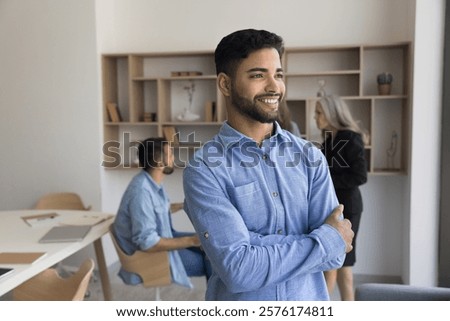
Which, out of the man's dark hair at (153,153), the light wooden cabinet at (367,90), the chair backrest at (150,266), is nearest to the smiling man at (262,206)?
the light wooden cabinet at (367,90)

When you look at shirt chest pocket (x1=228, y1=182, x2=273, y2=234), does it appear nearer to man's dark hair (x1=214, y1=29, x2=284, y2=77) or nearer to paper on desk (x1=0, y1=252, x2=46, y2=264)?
man's dark hair (x1=214, y1=29, x2=284, y2=77)

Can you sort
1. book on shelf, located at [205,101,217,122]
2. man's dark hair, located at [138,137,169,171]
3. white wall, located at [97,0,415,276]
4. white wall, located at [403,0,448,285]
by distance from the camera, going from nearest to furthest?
white wall, located at [97,0,415,276] → white wall, located at [403,0,448,285] → man's dark hair, located at [138,137,169,171] → book on shelf, located at [205,101,217,122]

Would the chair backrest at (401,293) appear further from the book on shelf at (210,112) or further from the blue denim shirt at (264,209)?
the book on shelf at (210,112)

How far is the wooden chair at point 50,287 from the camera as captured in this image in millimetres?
1716

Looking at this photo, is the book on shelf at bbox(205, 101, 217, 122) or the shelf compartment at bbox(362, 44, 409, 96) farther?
the shelf compartment at bbox(362, 44, 409, 96)

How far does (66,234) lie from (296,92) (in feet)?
4.46

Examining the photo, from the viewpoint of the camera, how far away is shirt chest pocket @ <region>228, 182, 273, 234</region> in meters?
0.81

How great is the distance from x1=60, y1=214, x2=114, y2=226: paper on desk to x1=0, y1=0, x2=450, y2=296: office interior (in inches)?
13.1

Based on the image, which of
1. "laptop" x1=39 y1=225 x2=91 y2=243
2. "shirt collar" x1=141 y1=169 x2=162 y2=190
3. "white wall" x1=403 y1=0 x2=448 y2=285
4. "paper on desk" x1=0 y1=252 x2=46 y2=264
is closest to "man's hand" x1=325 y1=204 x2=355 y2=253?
"white wall" x1=403 y1=0 x2=448 y2=285

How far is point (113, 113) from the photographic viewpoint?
273 centimetres
